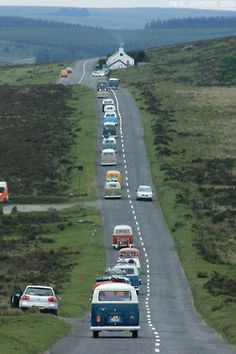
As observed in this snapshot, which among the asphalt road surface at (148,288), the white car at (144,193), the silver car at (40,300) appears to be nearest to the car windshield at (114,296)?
the asphalt road surface at (148,288)

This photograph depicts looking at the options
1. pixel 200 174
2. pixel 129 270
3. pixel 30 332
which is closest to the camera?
pixel 30 332

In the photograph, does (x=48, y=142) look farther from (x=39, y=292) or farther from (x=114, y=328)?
(x=114, y=328)

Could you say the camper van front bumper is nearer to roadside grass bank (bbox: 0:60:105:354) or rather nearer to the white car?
roadside grass bank (bbox: 0:60:105:354)

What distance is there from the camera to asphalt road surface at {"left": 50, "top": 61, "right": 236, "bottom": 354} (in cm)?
3881

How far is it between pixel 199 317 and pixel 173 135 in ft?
276

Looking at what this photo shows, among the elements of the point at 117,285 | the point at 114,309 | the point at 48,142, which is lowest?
the point at 114,309

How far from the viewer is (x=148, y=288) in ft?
209

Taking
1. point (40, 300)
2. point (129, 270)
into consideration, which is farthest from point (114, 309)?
point (129, 270)

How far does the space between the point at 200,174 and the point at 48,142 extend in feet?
75.3

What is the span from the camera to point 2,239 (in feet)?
263

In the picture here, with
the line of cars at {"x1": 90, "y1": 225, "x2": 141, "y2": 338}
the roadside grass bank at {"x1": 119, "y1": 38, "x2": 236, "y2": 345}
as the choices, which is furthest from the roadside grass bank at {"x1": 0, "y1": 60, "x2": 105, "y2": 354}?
the roadside grass bank at {"x1": 119, "y1": 38, "x2": 236, "y2": 345}

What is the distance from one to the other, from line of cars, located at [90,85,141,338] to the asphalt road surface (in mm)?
435

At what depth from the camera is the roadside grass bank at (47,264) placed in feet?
135

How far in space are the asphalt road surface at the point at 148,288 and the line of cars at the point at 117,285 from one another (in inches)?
17.1
